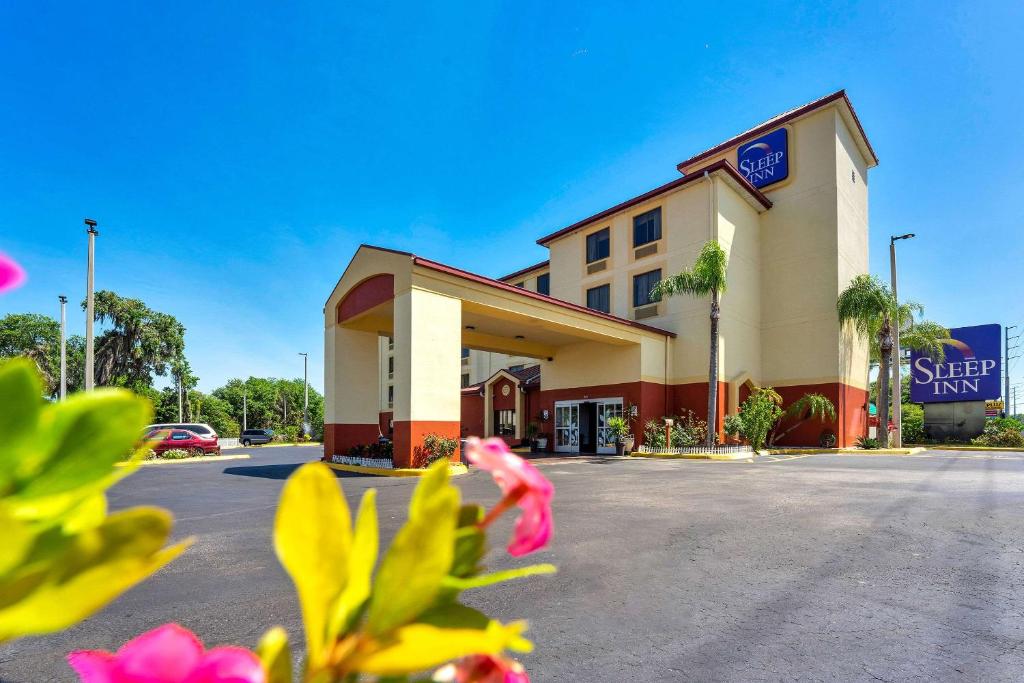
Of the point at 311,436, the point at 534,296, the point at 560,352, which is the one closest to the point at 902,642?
the point at 534,296

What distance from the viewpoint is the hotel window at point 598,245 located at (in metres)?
25.7

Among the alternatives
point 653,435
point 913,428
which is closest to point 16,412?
point 653,435

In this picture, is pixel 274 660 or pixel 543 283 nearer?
pixel 274 660

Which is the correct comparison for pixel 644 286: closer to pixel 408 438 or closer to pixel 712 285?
pixel 712 285

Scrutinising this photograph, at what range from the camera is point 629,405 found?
21.1 m

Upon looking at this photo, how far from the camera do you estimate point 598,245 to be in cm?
2609

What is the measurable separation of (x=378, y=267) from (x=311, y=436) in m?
31.0

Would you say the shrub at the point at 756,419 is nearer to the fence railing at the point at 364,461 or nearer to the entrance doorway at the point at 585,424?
the entrance doorway at the point at 585,424

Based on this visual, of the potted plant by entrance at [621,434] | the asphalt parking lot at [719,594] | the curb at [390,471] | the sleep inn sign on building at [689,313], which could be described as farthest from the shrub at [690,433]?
the asphalt parking lot at [719,594]

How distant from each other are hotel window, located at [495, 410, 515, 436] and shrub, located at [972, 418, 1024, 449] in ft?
82.1

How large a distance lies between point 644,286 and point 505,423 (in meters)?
10.4

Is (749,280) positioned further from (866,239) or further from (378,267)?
(378,267)

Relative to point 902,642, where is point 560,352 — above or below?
above

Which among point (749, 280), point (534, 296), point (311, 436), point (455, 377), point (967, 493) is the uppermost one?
point (749, 280)
